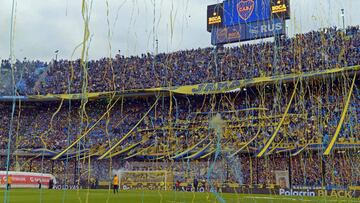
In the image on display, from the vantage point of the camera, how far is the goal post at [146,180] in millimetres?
31547

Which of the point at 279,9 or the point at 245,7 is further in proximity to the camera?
the point at 245,7

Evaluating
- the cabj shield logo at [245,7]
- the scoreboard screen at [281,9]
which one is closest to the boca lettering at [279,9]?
the scoreboard screen at [281,9]

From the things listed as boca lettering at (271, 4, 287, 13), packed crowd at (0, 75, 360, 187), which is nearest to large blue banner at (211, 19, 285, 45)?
boca lettering at (271, 4, 287, 13)

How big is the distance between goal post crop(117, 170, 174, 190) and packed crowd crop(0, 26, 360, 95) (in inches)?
287

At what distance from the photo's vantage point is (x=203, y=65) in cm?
3759

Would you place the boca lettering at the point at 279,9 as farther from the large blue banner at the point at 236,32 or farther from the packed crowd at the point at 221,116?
the packed crowd at the point at 221,116

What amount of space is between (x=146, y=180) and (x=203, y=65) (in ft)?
37.5

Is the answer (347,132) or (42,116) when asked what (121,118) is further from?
(347,132)

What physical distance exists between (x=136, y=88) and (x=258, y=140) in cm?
1387

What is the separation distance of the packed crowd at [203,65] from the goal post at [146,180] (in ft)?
23.9

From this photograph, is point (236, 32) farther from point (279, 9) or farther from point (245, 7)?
point (279, 9)

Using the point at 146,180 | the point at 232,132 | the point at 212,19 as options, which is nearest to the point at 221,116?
the point at 232,132

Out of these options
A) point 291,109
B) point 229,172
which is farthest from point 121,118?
point 291,109

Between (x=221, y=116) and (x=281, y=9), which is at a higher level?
(x=281, y=9)
